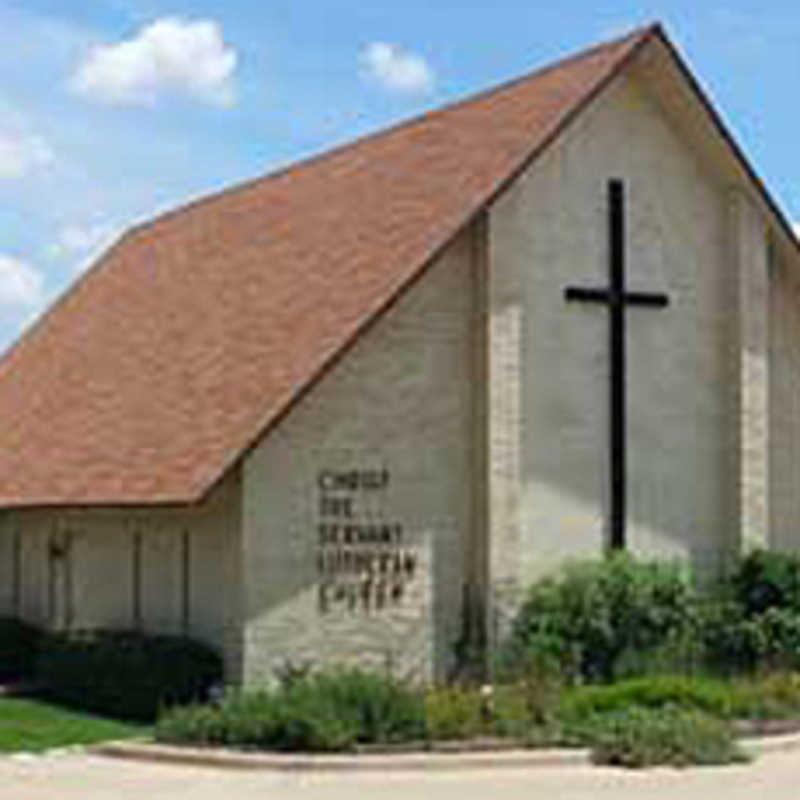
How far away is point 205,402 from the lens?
27.0 meters

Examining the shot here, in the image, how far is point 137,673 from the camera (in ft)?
83.4

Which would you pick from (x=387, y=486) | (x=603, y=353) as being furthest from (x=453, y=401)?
(x=603, y=353)

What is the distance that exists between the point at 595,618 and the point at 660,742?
626 centimetres

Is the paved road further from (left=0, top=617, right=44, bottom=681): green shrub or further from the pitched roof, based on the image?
(left=0, top=617, right=44, bottom=681): green shrub

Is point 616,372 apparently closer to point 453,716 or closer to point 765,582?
point 765,582

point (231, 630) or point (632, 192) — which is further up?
point (632, 192)

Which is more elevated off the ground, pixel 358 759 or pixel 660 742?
pixel 660 742

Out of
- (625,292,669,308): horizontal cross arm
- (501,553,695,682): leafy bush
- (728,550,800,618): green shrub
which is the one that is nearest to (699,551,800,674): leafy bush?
(728,550,800,618): green shrub

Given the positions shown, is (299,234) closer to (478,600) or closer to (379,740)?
(478,600)

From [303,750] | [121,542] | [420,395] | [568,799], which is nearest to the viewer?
[568,799]

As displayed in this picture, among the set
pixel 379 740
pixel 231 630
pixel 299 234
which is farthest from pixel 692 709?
pixel 299 234

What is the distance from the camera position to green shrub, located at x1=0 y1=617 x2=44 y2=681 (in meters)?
30.1

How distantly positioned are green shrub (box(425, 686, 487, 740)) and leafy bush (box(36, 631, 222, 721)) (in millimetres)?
4216

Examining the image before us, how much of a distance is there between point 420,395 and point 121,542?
500cm
